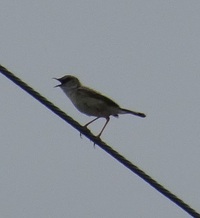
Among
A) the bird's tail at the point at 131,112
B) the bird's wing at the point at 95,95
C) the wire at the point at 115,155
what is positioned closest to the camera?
the wire at the point at 115,155

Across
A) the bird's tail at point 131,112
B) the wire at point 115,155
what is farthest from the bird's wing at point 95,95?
the wire at point 115,155

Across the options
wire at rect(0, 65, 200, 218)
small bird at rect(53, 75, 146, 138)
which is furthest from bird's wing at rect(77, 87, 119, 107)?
wire at rect(0, 65, 200, 218)

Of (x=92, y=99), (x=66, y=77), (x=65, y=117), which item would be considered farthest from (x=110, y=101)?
(x=65, y=117)

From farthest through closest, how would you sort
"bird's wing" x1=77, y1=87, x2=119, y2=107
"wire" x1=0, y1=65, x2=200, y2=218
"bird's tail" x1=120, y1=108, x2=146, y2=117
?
"bird's wing" x1=77, y1=87, x2=119, y2=107 → "bird's tail" x1=120, y1=108, x2=146, y2=117 → "wire" x1=0, y1=65, x2=200, y2=218

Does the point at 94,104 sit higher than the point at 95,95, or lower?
lower

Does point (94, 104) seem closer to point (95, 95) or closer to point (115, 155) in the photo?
point (95, 95)

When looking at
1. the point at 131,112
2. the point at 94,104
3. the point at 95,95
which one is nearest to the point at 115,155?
the point at 131,112

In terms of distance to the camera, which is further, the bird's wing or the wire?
the bird's wing

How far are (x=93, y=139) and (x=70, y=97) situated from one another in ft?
9.70

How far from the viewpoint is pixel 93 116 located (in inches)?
528

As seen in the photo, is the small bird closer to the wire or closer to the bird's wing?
the bird's wing

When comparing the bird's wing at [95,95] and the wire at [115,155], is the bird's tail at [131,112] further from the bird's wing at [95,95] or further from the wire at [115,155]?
the wire at [115,155]

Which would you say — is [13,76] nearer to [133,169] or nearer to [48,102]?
[48,102]

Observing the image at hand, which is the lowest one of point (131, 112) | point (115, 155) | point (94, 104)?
point (115, 155)
